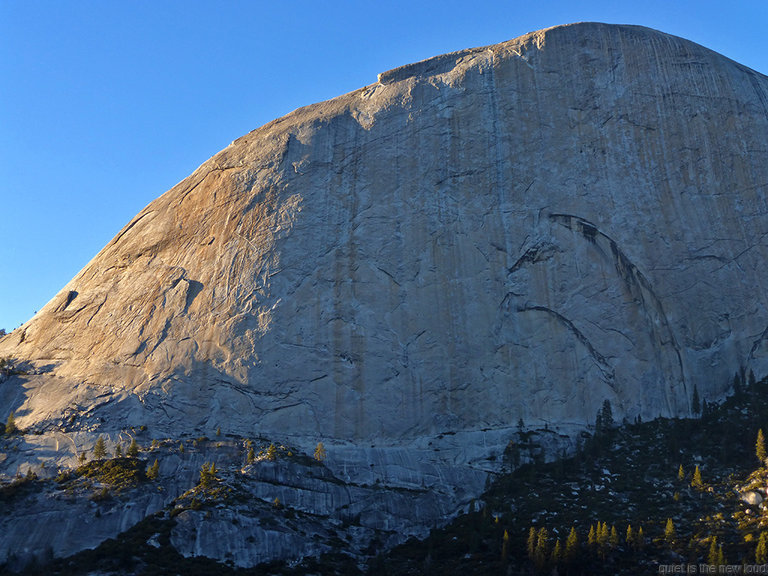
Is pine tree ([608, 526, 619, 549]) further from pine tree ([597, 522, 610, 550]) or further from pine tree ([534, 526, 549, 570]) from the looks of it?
pine tree ([534, 526, 549, 570])

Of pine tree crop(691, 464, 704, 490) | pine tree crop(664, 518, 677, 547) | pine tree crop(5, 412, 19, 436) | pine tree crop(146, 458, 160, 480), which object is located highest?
pine tree crop(5, 412, 19, 436)

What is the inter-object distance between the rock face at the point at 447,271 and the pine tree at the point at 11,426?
866 millimetres

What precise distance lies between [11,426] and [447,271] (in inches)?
1153

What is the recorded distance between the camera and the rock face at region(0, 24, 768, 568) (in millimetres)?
66875

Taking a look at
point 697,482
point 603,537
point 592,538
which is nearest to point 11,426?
point 592,538

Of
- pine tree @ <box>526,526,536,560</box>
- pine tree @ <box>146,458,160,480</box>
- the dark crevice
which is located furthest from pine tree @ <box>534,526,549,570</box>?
pine tree @ <box>146,458,160,480</box>

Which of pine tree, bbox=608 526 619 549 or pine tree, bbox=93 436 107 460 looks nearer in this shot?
pine tree, bbox=608 526 619 549

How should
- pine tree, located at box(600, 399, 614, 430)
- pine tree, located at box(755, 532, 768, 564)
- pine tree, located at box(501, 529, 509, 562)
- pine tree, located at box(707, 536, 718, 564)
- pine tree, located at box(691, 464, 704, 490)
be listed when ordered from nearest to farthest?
pine tree, located at box(755, 532, 768, 564)
pine tree, located at box(707, 536, 718, 564)
pine tree, located at box(501, 529, 509, 562)
pine tree, located at box(691, 464, 704, 490)
pine tree, located at box(600, 399, 614, 430)

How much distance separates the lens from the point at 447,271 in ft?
233

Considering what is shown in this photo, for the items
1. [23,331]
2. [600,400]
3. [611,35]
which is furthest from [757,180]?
[23,331]

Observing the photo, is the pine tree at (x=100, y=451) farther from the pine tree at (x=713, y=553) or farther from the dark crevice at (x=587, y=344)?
the pine tree at (x=713, y=553)

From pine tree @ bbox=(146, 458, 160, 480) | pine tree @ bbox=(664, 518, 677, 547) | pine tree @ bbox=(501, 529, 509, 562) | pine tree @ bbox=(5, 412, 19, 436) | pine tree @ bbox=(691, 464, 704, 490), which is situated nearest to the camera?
pine tree @ bbox=(664, 518, 677, 547)

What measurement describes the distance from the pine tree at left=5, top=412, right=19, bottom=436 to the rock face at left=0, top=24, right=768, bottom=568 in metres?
0.87

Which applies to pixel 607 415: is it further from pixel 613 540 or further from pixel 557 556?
pixel 557 556
